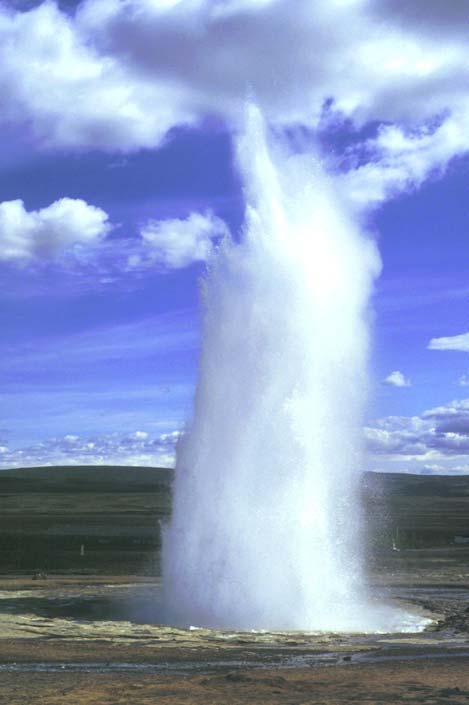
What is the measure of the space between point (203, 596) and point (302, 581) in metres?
3.17

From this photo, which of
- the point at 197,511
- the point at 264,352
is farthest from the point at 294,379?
the point at 197,511

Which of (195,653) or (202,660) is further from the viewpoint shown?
(195,653)

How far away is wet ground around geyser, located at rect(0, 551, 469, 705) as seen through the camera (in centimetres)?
1433

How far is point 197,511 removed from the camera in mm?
26219

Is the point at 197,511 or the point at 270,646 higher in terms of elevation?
the point at 197,511

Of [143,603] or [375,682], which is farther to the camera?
[143,603]

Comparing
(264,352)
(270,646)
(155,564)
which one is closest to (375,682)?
(270,646)

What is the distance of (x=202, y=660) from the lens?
59.2 feet

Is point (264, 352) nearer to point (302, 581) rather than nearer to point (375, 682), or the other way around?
point (302, 581)

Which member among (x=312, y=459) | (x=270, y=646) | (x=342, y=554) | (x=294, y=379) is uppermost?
(x=294, y=379)

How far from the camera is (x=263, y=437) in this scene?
27062 mm

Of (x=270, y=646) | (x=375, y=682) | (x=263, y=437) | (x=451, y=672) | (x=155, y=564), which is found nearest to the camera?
(x=375, y=682)

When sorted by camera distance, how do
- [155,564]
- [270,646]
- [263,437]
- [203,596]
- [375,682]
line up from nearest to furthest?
[375,682] → [270,646] → [203,596] → [263,437] → [155,564]

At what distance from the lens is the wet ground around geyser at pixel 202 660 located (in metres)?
14.3
